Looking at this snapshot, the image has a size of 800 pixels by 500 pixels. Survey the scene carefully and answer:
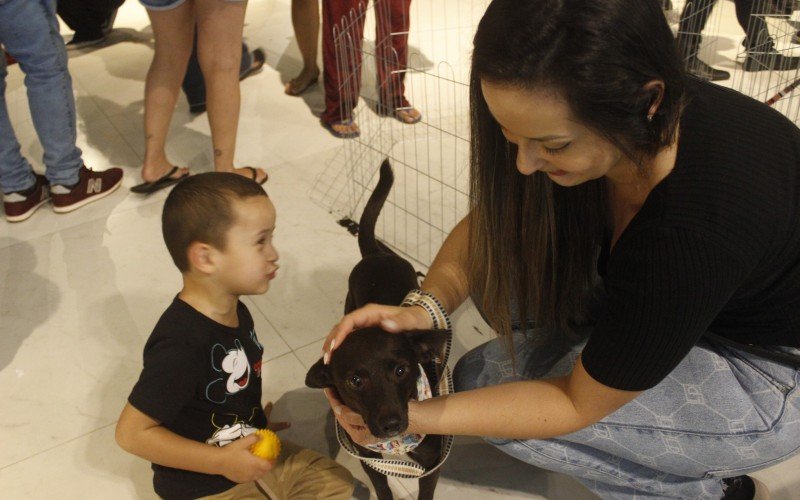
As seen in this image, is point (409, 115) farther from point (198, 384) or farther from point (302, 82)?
point (198, 384)

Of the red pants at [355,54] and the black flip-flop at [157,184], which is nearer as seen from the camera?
the black flip-flop at [157,184]

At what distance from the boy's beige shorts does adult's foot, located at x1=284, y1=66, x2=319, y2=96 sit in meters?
2.02

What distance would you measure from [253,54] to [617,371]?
2.83 meters

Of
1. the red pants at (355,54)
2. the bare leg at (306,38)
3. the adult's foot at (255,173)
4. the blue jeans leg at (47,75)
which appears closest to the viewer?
the blue jeans leg at (47,75)

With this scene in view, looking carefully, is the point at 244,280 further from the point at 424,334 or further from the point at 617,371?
the point at 617,371

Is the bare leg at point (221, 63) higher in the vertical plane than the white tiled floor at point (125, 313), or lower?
higher

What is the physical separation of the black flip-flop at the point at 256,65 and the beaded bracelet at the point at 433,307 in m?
2.27

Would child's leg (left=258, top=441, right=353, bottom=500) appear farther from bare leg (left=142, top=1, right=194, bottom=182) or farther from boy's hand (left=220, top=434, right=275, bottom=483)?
bare leg (left=142, top=1, right=194, bottom=182)

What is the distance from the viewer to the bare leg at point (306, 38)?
3055mm

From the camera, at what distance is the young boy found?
1.17 m

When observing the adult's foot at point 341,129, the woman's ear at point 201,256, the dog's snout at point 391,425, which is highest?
the woman's ear at point 201,256

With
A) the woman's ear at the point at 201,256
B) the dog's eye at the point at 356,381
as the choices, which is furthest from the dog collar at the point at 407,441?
the woman's ear at the point at 201,256

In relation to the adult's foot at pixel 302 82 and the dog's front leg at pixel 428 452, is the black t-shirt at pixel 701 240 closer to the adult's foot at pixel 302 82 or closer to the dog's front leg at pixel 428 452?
the dog's front leg at pixel 428 452

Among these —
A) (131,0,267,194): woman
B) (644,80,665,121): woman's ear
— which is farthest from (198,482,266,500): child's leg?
(131,0,267,194): woman
